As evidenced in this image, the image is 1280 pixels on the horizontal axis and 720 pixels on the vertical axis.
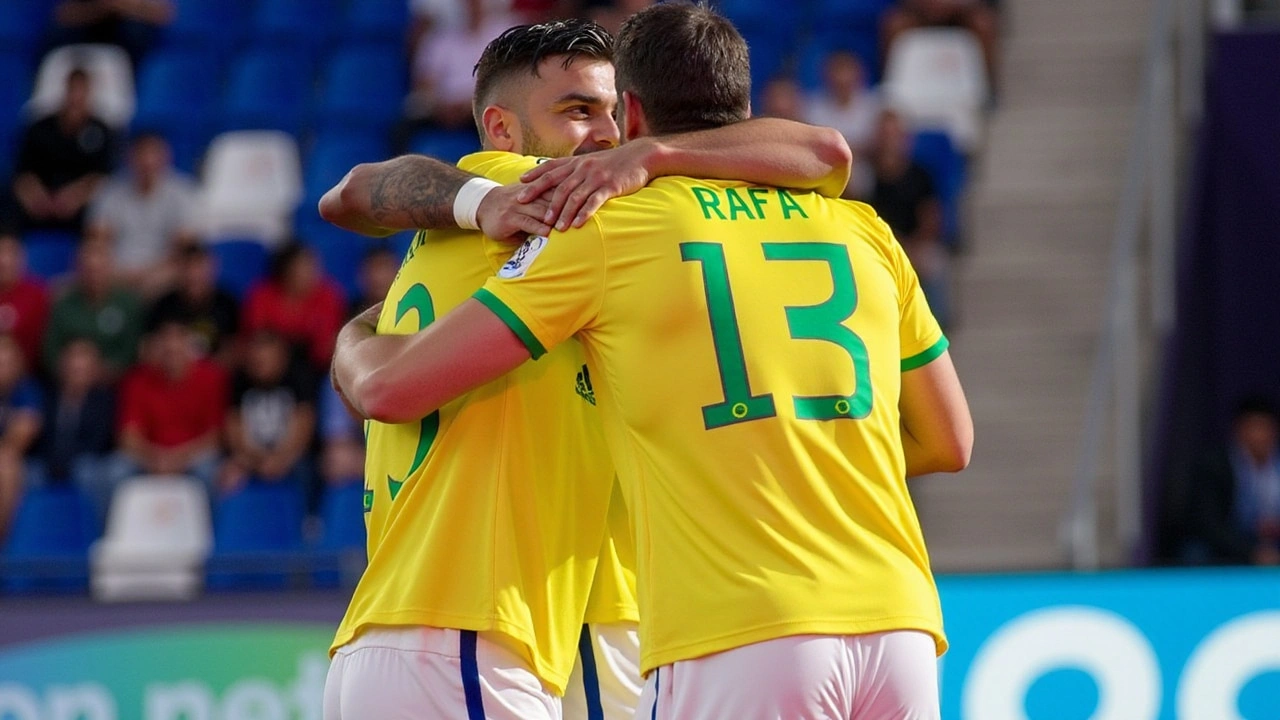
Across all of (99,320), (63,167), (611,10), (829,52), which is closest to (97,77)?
(63,167)

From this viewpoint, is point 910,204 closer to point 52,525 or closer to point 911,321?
point 52,525

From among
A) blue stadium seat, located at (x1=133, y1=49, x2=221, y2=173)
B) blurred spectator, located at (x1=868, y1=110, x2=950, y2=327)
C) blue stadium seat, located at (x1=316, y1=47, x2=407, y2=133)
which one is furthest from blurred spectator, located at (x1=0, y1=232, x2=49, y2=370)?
blurred spectator, located at (x1=868, y1=110, x2=950, y2=327)

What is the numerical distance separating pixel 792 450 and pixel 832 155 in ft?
2.16

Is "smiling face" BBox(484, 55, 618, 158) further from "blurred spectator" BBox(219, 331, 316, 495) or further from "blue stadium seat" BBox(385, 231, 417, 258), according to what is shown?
"blue stadium seat" BBox(385, 231, 417, 258)

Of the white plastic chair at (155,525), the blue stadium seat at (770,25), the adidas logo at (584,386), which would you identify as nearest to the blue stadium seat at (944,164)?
the blue stadium seat at (770,25)

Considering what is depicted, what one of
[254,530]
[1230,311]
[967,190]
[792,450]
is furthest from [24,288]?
[792,450]

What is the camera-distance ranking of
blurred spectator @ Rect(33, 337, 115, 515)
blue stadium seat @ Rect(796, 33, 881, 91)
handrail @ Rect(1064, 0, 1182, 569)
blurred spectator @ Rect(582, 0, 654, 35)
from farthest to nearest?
blue stadium seat @ Rect(796, 33, 881, 91)
blurred spectator @ Rect(582, 0, 654, 35)
blurred spectator @ Rect(33, 337, 115, 515)
handrail @ Rect(1064, 0, 1182, 569)

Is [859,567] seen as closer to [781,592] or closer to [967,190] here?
[781,592]

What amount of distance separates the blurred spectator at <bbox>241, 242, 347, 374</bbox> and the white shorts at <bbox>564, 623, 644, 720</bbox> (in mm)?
7396

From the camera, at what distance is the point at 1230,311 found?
11.1m

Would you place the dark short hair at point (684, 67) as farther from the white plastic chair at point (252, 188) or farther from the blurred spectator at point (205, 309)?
the white plastic chair at point (252, 188)

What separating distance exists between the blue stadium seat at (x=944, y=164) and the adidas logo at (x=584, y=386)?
311 inches

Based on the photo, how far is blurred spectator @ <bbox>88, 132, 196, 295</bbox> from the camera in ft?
41.2

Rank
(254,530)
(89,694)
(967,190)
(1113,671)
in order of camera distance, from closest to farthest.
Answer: (1113,671) < (89,694) < (254,530) < (967,190)
